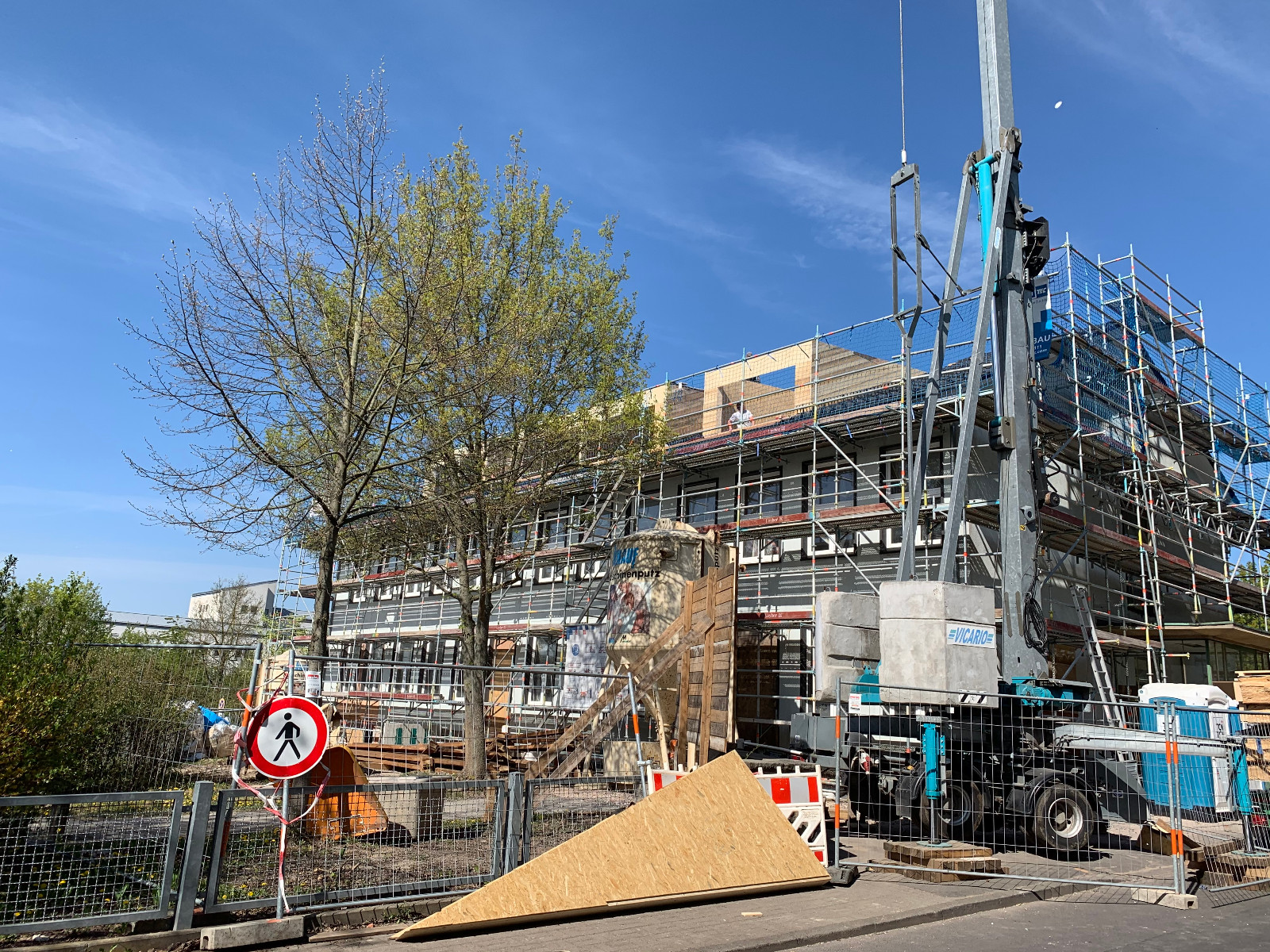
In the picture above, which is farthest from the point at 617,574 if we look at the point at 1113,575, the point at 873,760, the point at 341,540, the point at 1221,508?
the point at 1221,508

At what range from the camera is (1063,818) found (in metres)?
10.7

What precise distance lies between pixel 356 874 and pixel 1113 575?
20373 millimetres

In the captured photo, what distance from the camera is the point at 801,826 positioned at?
30.5 ft

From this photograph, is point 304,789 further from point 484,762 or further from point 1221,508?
point 1221,508

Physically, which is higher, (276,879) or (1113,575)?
(1113,575)

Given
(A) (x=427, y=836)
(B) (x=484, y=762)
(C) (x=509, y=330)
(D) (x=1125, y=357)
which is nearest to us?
(A) (x=427, y=836)

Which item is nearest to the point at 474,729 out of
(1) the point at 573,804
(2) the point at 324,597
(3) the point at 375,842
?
(2) the point at 324,597

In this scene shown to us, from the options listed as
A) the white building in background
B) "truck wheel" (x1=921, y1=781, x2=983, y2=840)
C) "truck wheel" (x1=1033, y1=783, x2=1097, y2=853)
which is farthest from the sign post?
the white building in background

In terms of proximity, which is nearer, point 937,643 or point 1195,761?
point 937,643

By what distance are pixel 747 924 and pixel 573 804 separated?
2392 mm

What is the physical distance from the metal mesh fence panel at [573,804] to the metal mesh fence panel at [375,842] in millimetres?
551

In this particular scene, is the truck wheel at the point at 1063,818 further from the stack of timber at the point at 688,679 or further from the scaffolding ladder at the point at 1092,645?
the scaffolding ladder at the point at 1092,645

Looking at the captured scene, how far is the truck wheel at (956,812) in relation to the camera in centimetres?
1084

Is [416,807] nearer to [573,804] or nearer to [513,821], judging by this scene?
[513,821]
